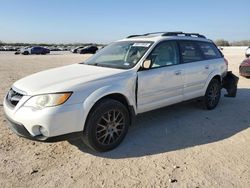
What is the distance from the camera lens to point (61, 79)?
3.95m

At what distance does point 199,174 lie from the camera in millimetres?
Answer: 3373

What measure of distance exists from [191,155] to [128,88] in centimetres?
136

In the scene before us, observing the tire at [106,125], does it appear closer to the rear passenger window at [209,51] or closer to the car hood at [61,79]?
the car hood at [61,79]

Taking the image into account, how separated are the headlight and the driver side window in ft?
5.73

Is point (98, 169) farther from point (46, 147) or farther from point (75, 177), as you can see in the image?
point (46, 147)

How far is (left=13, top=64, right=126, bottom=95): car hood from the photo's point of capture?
364 centimetres

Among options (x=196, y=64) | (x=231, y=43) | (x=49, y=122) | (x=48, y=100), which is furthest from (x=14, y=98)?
(x=231, y=43)

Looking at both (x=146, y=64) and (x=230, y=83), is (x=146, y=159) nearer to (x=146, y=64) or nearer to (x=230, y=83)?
(x=146, y=64)

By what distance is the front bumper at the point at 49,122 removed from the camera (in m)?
3.44

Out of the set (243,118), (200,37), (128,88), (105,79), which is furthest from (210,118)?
(105,79)

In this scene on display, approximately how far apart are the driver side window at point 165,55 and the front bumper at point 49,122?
5.66 ft

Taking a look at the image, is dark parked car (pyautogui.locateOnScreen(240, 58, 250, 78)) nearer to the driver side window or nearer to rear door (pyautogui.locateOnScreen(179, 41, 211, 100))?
rear door (pyautogui.locateOnScreen(179, 41, 211, 100))

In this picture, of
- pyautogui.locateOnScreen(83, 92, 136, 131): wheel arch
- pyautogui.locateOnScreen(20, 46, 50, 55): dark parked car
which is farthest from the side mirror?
pyautogui.locateOnScreen(20, 46, 50, 55): dark parked car

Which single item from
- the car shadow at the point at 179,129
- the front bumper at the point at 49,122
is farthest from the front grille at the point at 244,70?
the front bumper at the point at 49,122
